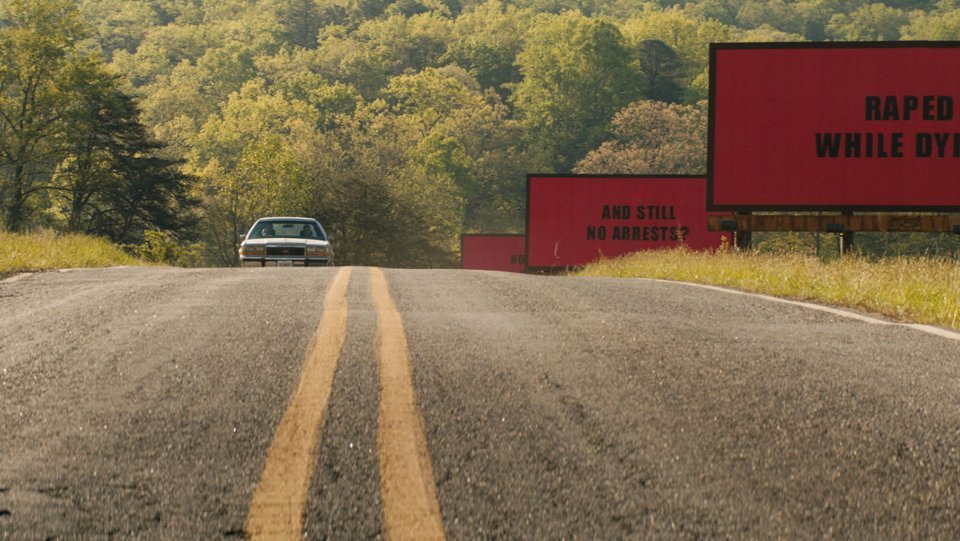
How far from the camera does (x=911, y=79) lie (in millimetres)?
22516

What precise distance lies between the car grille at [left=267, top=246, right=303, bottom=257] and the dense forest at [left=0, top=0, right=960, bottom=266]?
41.2 feet

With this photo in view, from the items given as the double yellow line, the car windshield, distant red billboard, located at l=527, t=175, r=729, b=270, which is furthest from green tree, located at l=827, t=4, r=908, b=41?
the double yellow line

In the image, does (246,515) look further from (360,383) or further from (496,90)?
(496,90)

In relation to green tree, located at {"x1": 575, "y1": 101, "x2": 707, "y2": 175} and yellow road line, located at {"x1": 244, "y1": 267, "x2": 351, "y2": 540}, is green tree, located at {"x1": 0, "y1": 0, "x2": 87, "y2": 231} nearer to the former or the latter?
green tree, located at {"x1": 575, "y1": 101, "x2": 707, "y2": 175}

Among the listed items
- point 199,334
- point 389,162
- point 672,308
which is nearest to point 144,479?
point 199,334

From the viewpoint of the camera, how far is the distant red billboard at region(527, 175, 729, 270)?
3145 centimetres

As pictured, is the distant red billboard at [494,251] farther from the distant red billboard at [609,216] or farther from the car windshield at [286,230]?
the car windshield at [286,230]

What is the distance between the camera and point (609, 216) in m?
31.7

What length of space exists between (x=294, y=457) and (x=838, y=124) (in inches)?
822

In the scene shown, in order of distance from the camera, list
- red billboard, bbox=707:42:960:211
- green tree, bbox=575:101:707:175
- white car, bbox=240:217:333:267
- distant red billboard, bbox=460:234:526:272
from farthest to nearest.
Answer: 1. green tree, bbox=575:101:707:175
2. distant red billboard, bbox=460:234:526:272
3. red billboard, bbox=707:42:960:211
4. white car, bbox=240:217:333:267

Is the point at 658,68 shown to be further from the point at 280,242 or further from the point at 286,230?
the point at 280,242

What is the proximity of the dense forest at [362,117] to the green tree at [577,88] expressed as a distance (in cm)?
24

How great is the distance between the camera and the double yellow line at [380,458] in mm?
3361

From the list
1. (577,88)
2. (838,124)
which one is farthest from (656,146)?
(838,124)
